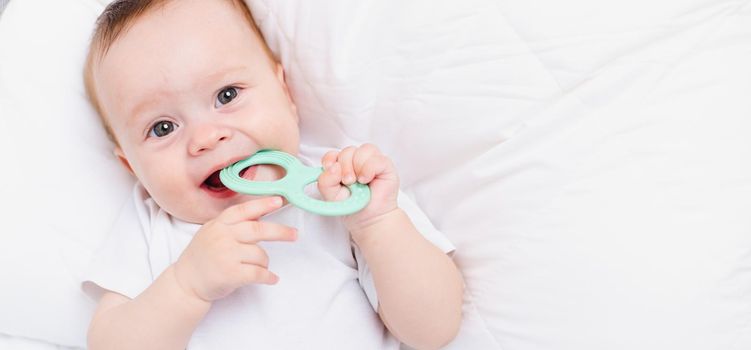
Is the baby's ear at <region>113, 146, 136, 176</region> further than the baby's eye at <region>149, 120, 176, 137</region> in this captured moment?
Yes

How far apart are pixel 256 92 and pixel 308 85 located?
121 mm

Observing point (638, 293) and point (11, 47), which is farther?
point (11, 47)

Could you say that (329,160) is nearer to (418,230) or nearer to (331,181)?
(331,181)

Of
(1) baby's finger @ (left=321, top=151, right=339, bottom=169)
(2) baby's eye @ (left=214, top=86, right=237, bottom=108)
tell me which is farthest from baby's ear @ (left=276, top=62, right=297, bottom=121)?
(1) baby's finger @ (left=321, top=151, right=339, bottom=169)

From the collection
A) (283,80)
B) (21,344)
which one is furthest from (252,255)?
(21,344)

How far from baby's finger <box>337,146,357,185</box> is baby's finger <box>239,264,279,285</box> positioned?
16cm

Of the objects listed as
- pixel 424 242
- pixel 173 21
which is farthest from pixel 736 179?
pixel 173 21

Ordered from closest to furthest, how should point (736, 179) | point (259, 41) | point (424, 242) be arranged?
point (736, 179)
point (424, 242)
point (259, 41)

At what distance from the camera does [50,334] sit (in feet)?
3.84

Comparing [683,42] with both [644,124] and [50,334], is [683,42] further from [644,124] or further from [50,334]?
[50,334]

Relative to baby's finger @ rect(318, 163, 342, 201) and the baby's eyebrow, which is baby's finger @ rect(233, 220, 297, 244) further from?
the baby's eyebrow

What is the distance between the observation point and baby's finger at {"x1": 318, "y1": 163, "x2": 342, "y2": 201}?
0.95m

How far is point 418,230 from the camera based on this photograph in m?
1.06

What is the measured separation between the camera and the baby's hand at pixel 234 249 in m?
0.93
